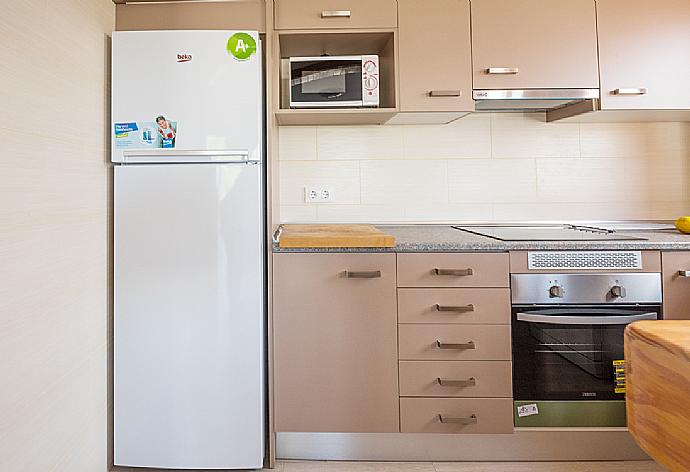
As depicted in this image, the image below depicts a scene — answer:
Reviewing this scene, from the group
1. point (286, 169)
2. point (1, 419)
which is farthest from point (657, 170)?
point (1, 419)

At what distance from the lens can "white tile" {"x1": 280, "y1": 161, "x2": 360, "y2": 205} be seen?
2.70 m

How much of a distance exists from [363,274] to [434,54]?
1020mm

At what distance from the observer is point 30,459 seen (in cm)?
151

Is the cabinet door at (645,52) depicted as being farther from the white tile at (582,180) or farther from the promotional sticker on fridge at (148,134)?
the promotional sticker on fridge at (148,134)

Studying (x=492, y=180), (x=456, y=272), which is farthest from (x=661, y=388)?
(x=492, y=180)

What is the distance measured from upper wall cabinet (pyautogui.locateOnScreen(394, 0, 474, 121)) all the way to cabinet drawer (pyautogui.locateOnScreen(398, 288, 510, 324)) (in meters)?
0.81

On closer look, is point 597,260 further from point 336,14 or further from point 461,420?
point 336,14

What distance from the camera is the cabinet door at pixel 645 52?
232 cm

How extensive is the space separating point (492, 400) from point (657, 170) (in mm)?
1552

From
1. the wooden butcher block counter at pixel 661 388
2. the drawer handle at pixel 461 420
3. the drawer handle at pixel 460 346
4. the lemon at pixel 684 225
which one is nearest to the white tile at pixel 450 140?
the lemon at pixel 684 225

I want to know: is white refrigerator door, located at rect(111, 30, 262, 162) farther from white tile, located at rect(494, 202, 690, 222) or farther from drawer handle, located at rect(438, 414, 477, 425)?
white tile, located at rect(494, 202, 690, 222)

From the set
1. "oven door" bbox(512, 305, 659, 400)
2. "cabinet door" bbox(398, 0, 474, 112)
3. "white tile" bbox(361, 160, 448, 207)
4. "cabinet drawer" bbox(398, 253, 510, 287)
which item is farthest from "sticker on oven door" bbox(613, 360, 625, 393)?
"cabinet door" bbox(398, 0, 474, 112)

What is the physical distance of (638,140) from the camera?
2699mm

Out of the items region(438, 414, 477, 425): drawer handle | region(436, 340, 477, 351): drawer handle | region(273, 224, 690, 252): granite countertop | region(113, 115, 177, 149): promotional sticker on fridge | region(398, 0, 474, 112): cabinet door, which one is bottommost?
region(438, 414, 477, 425): drawer handle
